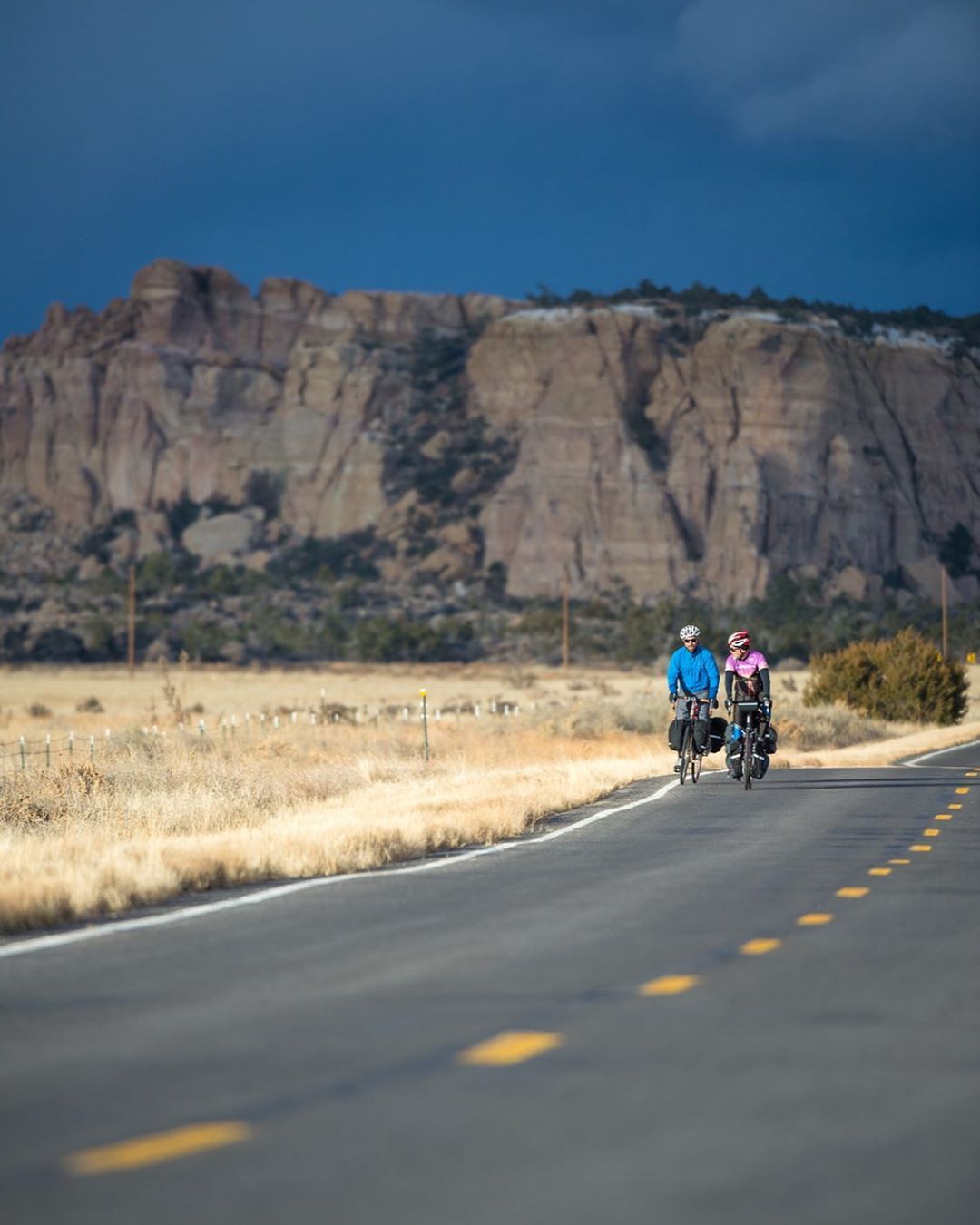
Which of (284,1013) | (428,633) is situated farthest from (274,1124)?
(428,633)

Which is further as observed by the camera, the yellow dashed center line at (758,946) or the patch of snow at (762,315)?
the patch of snow at (762,315)

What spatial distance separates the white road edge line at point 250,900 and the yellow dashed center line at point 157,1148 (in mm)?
4427

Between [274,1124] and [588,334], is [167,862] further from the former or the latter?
[588,334]

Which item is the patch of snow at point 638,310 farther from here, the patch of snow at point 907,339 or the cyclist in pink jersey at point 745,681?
the cyclist in pink jersey at point 745,681

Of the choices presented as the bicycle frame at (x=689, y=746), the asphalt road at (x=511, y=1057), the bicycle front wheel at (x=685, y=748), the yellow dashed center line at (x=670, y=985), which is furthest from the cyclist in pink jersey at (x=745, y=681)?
the yellow dashed center line at (x=670, y=985)

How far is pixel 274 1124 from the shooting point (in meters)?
6.29

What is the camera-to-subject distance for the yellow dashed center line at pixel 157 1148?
5797mm

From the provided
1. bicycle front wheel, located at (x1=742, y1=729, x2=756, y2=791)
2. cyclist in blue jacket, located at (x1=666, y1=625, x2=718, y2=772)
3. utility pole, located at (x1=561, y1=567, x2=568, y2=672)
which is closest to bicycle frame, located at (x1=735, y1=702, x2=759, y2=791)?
bicycle front wheel, located at (x1=742, y1=729, x2=756, y2=791)

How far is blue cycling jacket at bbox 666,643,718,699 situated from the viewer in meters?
22.9

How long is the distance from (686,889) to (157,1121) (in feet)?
23.5

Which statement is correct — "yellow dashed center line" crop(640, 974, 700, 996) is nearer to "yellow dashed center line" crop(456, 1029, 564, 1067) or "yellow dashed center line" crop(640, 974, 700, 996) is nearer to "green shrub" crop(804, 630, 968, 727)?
"yellow dashed center line" crop(456, 1029, 564, 1067)

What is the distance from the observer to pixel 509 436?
A: 133750mm

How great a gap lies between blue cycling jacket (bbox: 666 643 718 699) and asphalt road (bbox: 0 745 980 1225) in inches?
362

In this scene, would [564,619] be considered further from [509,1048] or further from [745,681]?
[509,1048]
